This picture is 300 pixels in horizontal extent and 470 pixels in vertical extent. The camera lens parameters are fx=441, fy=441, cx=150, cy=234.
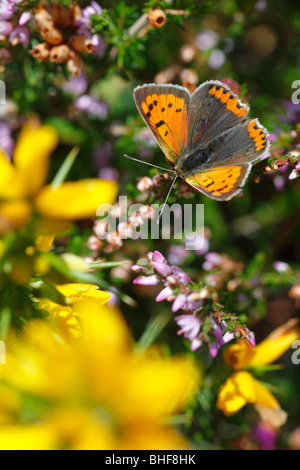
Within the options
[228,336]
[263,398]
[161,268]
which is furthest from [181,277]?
[263,398]

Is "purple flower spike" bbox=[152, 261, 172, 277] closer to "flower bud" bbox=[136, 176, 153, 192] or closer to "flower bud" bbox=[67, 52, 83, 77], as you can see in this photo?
"flower bud" bbox=[136, 176, 153, 192]

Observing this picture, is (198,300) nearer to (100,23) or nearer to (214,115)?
(214,115)

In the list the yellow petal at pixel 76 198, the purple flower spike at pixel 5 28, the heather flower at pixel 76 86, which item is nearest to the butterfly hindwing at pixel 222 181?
the yellow petal at pixel 76 198

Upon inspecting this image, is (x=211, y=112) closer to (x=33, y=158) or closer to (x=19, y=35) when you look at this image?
(x=19, y=35)

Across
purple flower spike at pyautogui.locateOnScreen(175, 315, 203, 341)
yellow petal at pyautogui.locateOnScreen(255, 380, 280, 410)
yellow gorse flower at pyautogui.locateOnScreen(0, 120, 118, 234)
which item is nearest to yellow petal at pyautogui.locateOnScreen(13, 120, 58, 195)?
yellow gorse flower at pyautogui.locateOnScreen(0, 120, 118, 234)

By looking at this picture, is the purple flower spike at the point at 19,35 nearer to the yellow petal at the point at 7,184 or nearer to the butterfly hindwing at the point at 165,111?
the butterfly hindwing at the point at 165,111

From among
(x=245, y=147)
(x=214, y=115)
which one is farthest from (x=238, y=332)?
(x=214, y=115)

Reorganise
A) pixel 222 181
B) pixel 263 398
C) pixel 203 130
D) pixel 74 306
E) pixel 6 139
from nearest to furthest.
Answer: pixel 74 306
pixel 222 181
pixel 263 398
pixel 203 130
pixel 6 139
